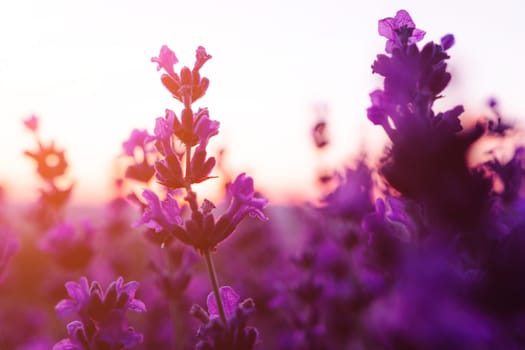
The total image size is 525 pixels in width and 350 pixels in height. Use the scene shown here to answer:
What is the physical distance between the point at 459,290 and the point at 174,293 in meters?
3.30

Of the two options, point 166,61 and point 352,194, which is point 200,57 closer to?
point 166,61

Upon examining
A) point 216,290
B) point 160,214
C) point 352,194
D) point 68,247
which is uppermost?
point 68,247

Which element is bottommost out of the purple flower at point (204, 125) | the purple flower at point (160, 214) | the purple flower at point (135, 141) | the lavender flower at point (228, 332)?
the lavender flower at point (228, 332)

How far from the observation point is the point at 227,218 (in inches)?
101

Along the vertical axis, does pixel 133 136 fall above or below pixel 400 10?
above

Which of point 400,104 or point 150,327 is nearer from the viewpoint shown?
point 400,104

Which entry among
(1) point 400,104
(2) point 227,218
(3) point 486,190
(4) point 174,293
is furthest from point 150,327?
(3) point 486,190

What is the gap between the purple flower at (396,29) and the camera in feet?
8.48

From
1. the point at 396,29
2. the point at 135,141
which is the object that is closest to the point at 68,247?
the point at 135,141

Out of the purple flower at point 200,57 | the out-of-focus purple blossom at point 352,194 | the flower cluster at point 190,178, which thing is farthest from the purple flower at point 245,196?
the out-of-focus purple blossom at point 352,194

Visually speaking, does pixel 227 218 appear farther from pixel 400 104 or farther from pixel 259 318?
pixel 259 318

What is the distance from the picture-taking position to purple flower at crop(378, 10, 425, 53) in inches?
102

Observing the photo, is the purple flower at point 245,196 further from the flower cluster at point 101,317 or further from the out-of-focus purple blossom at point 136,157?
the out-of-focus purple blossom at point 136,157

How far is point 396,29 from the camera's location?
2578 mm
